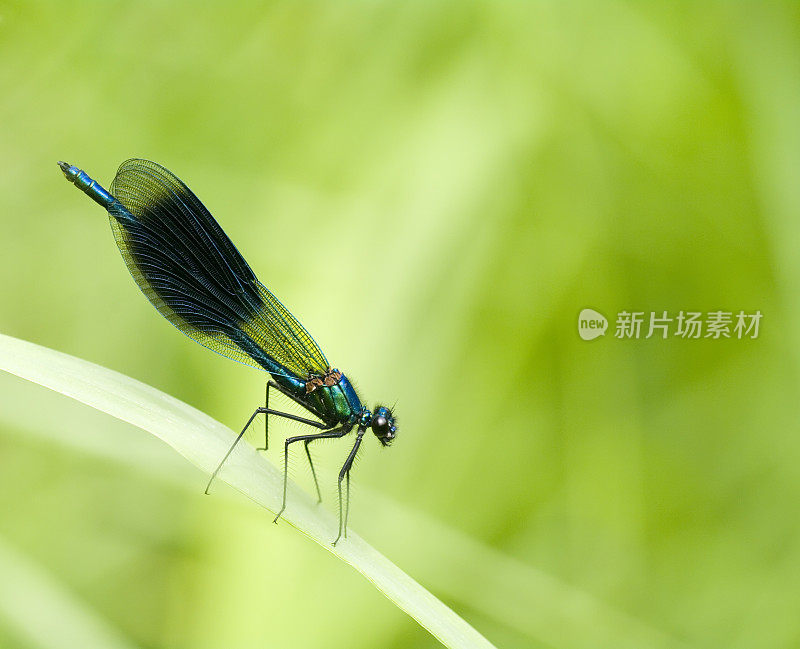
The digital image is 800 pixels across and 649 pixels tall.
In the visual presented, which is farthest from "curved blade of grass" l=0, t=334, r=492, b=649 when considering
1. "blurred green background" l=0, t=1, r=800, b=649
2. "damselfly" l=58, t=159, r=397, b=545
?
"blurred green background" l=0, t=1, r=800, b=649

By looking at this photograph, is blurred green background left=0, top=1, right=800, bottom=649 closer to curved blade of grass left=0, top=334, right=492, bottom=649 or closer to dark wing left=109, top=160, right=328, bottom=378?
dark wing left=109, top=160, right=328, bottom=378

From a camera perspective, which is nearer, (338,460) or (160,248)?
(160,248)

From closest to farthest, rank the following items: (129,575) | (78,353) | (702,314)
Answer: (129,575), (78,353), (702,314)

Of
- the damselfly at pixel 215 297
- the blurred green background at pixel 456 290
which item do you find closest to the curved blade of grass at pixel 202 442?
the damselfly at pixel 215 297

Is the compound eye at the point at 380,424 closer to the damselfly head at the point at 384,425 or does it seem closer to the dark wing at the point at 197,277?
the damselfly head at the point at 384,425

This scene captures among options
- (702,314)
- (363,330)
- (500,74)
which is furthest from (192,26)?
(702,314)

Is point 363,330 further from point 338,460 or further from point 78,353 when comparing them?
point 78,353
